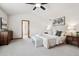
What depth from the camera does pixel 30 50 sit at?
1931 millimetres

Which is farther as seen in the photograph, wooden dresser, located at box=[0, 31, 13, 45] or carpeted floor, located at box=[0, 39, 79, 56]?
wooden dresser, located at box=[0, 31, 13, 45]

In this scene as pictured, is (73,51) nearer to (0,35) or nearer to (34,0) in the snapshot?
(34,0)

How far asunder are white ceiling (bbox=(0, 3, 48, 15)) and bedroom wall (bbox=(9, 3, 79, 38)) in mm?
73

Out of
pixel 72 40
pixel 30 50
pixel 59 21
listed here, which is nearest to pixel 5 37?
pixel 30 50

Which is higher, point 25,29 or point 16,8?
point 16,8

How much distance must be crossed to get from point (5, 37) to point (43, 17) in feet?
2.96

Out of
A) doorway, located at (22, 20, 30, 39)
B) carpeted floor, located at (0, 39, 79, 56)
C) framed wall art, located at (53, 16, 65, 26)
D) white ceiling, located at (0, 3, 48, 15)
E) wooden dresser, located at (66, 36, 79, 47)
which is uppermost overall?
white ceiling, located at (0, 3, 48, 15)

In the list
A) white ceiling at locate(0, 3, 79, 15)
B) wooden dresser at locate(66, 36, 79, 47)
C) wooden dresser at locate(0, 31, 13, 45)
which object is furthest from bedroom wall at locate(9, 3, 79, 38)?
wooden dresser at locate(66, 36, 79, 47)

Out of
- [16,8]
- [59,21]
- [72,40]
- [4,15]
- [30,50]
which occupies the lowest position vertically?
[30,50]

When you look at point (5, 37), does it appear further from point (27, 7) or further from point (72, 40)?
point (72, 40)

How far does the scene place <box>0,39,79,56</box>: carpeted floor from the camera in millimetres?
1857

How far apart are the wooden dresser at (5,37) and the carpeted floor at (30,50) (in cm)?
9

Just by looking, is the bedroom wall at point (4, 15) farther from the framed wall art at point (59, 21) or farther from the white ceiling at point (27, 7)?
the framed wall art at point (59, 21)

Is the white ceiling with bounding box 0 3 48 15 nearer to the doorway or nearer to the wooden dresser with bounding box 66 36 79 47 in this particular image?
the doorway
